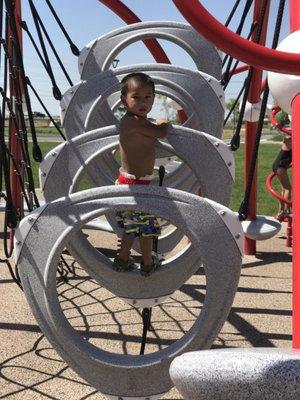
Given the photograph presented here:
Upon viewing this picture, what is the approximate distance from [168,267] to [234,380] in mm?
1420

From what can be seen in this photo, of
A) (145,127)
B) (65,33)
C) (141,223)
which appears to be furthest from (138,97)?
(65,33)

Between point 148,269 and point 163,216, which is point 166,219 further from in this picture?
point 148,269

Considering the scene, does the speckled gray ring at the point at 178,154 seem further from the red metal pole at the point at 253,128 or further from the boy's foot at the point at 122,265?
the red metal pole at the point at 253,128

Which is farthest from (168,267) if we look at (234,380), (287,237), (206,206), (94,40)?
(287,237)

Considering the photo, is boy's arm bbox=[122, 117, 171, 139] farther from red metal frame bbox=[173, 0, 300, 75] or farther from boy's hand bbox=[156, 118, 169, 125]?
red metal frame bbox=[173, 0, 300, 75]

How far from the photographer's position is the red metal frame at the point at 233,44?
1.54 metres

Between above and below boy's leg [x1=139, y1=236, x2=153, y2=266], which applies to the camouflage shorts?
above

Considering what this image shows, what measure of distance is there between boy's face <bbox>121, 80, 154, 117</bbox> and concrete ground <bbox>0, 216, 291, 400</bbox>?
49.4 inches

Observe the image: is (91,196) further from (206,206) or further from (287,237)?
(287,237)

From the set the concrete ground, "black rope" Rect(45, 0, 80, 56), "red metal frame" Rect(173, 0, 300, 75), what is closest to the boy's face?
"red metal frame" Rect(173, 0, 300, 75)

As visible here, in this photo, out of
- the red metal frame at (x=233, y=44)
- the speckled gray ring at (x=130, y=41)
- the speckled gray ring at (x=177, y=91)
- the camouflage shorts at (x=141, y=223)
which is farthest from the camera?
the speckled gray ring at (x=130, y=41)

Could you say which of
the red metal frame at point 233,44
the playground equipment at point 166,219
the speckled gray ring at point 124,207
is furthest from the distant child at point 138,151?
the red metal frame at point 233,44

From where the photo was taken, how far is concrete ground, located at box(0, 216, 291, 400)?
2.82m

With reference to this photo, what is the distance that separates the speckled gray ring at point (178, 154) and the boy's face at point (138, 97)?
0.13 metres
